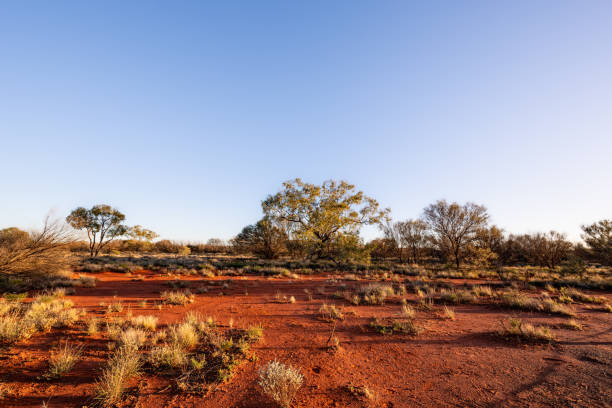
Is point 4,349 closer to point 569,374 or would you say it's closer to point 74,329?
point 74,329

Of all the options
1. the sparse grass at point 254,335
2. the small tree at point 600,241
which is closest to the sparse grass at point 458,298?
the sparse grass at point 254,335

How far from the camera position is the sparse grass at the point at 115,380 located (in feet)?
12.7

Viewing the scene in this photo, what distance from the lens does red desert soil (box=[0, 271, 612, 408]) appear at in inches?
161

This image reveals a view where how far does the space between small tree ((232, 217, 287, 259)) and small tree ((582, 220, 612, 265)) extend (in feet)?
103

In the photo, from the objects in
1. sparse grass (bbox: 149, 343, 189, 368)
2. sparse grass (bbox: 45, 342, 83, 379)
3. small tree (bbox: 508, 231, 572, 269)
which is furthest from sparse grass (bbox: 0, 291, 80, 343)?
small tree (bbox: 508, 231, 572, 269)

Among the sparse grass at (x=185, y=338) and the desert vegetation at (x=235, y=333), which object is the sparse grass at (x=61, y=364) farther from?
the sparse grass at (x=185, y=338)

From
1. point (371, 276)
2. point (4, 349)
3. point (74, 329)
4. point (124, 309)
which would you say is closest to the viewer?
point (4, 349)

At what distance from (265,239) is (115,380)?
30.4 metres

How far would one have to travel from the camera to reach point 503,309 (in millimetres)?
10461

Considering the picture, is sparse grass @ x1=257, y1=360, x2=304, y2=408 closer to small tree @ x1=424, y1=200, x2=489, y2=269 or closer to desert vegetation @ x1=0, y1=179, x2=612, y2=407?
desert vegetation @ x1=0, y1=179, x2=612, y2=407

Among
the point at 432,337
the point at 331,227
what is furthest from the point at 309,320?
the point at 331,227

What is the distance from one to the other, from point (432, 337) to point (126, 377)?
7287mm

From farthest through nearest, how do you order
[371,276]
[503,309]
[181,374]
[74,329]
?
[371,276], [503,309], [74,329], [181,374]

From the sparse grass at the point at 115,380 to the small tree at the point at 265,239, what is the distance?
1102 inches
